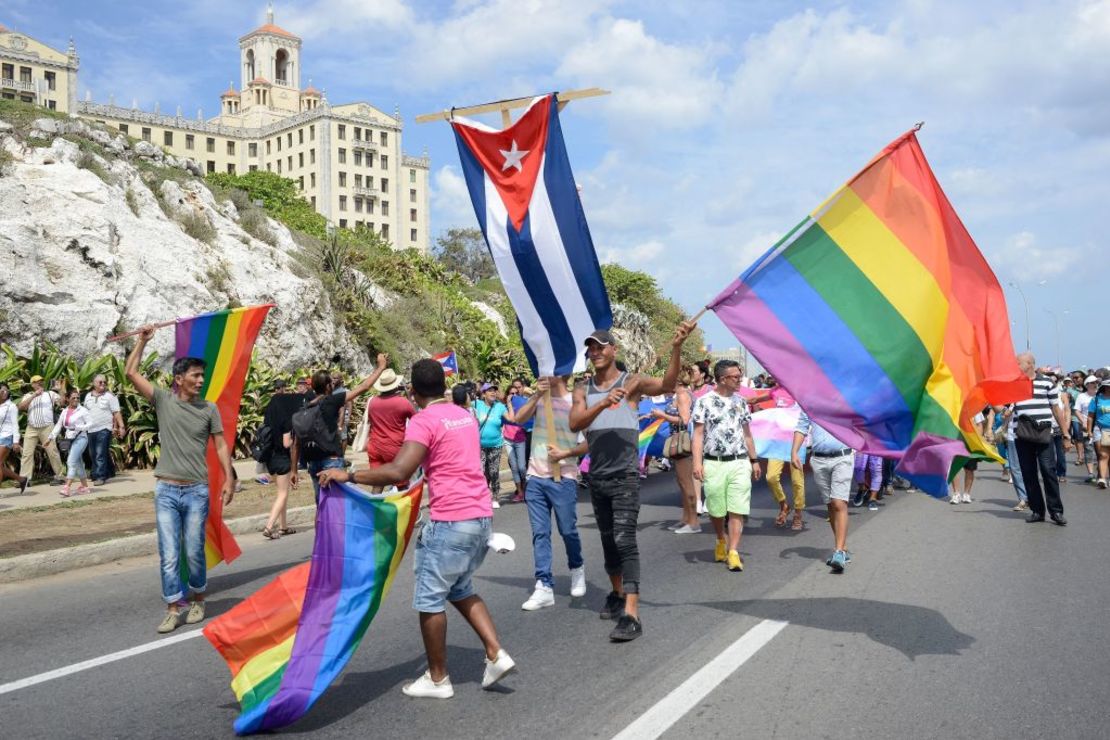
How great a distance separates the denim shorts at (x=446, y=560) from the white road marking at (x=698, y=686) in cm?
115

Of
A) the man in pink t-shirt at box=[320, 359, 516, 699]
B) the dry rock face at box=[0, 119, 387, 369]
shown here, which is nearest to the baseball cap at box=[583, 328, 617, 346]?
the man in pink t-shirt at box=[320, 359, 516, 699]

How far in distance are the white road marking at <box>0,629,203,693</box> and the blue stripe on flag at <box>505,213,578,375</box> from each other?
11.0 ft

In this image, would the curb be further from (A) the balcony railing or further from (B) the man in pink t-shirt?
(A) the balcony railing

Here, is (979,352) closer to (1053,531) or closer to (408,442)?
(408,442)

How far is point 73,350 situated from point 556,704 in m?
18.1

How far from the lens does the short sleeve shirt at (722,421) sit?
350 inches

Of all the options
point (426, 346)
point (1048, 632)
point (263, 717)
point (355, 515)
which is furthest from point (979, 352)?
point (426, 346)

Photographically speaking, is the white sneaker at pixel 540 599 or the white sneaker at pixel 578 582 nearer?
the white sneaker at pixel 540 599

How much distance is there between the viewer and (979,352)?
265 inches

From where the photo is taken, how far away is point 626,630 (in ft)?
20.4

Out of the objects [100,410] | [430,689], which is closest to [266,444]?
[100,410]

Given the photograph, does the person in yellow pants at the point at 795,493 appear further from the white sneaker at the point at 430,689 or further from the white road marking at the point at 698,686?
the white sneaker at the point at 430,689

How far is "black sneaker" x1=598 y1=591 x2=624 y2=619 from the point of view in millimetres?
6843

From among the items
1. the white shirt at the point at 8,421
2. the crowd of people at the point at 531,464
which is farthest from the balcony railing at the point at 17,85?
the crowd of people at the point at 531,464
